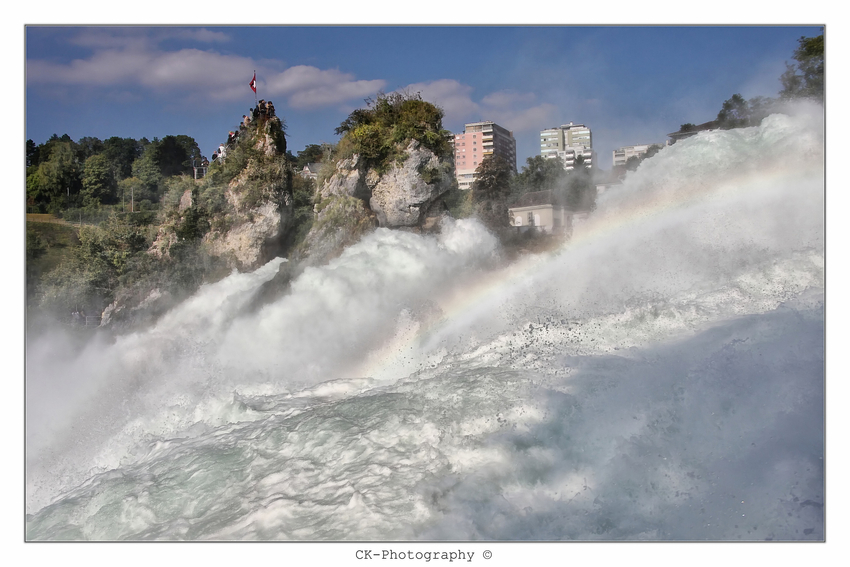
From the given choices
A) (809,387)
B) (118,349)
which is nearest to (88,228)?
(118,349)

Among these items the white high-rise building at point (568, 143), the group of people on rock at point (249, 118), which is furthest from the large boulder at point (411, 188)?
the group of people on rock at point (249, 118)

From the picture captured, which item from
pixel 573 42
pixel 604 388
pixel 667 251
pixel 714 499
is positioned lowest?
pixel 714 499

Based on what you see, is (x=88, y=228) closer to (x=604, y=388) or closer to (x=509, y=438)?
(x=509, y=438)

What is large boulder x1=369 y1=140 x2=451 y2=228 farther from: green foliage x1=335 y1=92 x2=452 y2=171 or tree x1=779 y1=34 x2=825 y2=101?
tree x1=779 y1=34 x2=825 y2=101

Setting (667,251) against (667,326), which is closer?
(667,326)

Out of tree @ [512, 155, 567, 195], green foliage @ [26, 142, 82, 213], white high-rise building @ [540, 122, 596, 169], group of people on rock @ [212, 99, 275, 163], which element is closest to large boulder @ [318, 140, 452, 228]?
tree @ [512, 155, 567, 195]
